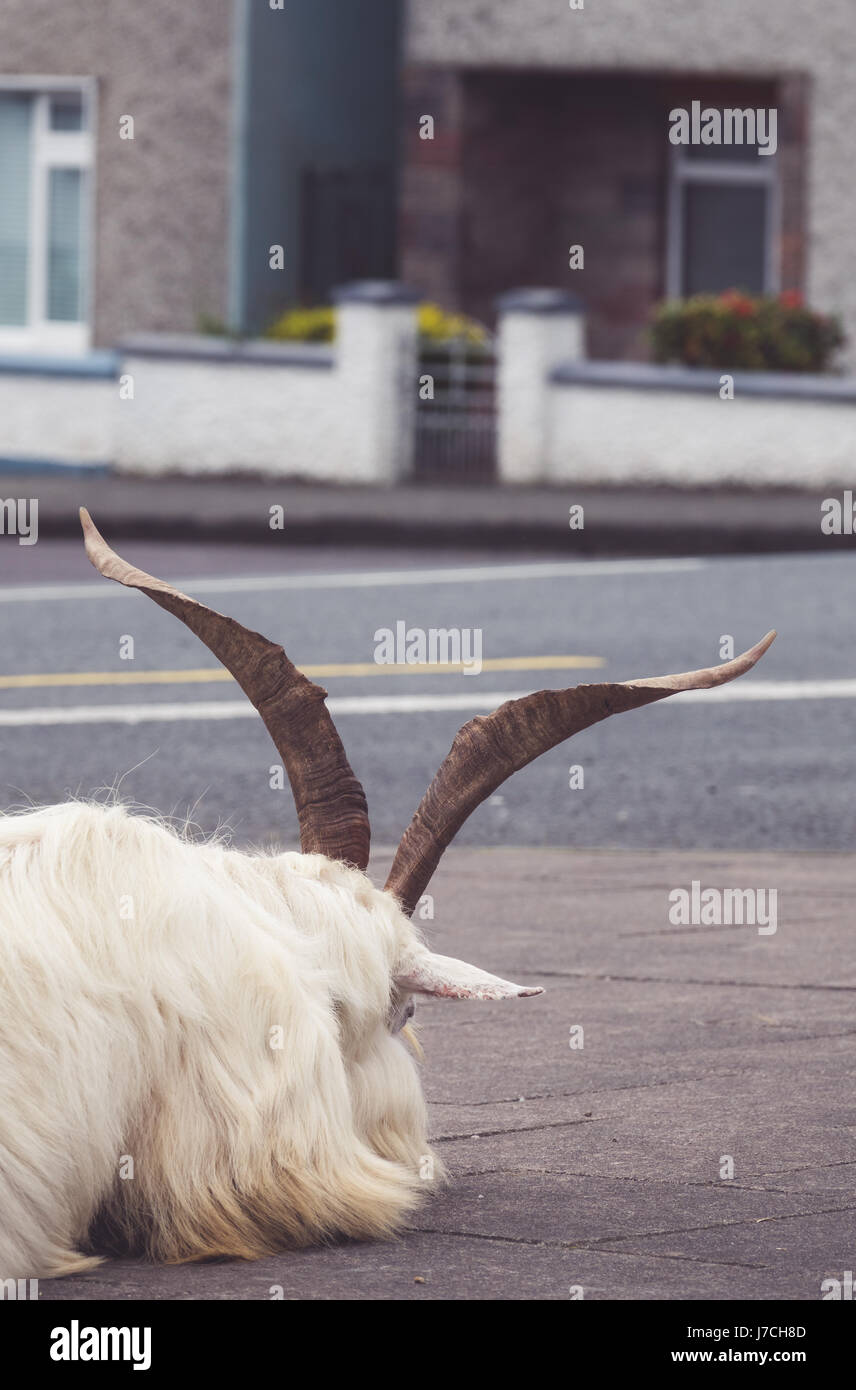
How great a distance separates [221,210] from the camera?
23.2 meters

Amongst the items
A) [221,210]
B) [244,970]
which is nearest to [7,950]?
[244,970]

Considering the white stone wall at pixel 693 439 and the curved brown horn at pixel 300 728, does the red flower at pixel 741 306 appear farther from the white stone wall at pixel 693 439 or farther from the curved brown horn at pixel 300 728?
the curved brown horn at pixel 300 728

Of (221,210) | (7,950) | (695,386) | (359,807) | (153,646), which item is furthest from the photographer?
(221,210)

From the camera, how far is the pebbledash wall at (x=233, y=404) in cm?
2108

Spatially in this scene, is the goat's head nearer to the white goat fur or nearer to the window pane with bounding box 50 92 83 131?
the white goat fur

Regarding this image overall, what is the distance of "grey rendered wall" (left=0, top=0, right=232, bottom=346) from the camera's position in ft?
75.3

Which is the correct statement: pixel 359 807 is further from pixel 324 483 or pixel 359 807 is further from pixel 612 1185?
pixel 324 483

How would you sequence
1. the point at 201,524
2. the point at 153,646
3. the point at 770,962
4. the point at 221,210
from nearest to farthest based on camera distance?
the point at 770,962
the point at 153,646
the point at 201,524
the point at 221,210

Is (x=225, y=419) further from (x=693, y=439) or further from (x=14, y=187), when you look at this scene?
Result: (x=693, y=439)

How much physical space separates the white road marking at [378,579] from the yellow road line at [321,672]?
273 centimetres

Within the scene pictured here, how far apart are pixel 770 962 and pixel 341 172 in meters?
19.1

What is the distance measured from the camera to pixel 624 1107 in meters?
4.99

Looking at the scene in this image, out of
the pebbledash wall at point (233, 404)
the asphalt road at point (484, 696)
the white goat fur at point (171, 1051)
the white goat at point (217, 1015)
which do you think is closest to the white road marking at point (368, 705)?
the asphalt road at point (484, 696)

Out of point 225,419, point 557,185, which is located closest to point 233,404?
point 225,419
